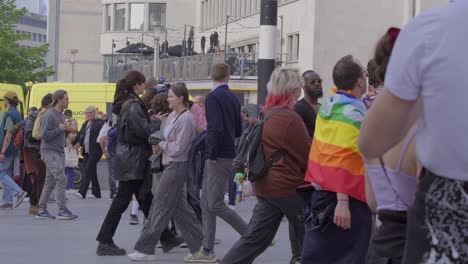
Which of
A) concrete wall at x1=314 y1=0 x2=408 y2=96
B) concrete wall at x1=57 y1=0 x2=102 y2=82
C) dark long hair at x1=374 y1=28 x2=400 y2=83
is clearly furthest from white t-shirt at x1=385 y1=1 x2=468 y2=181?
concrete wall at x1=57 y1=0 x2=102 y2=82

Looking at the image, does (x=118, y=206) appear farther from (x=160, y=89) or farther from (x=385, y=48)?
(x=385, y=48)

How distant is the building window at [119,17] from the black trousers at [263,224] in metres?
74.4

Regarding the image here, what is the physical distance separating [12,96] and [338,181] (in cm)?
1235

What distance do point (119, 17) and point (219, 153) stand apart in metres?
73.1

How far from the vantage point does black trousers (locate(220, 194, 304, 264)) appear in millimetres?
9039

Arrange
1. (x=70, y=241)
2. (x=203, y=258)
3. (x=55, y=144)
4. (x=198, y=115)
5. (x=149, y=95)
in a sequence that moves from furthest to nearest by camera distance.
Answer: (x=55, y=144) < (x=198, y=115) < (x=70, y=241) < (x=149, y=95) < (x=203, y=258)

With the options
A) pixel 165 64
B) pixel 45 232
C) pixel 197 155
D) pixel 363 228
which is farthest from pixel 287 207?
pixel 165 64

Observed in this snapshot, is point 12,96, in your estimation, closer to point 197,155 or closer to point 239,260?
point 197,155

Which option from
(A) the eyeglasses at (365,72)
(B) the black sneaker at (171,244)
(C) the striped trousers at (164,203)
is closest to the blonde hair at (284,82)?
(A) the eyeglasses at (365,72)

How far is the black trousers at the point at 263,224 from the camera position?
29.7 ft

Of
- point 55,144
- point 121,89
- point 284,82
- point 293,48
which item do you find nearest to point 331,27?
point 293,48

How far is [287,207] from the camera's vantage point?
904 centimetres

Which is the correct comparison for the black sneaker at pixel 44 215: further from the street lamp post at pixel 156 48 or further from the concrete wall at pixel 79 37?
the concrete wall at pixel 79 37

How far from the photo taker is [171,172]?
11383 mm
